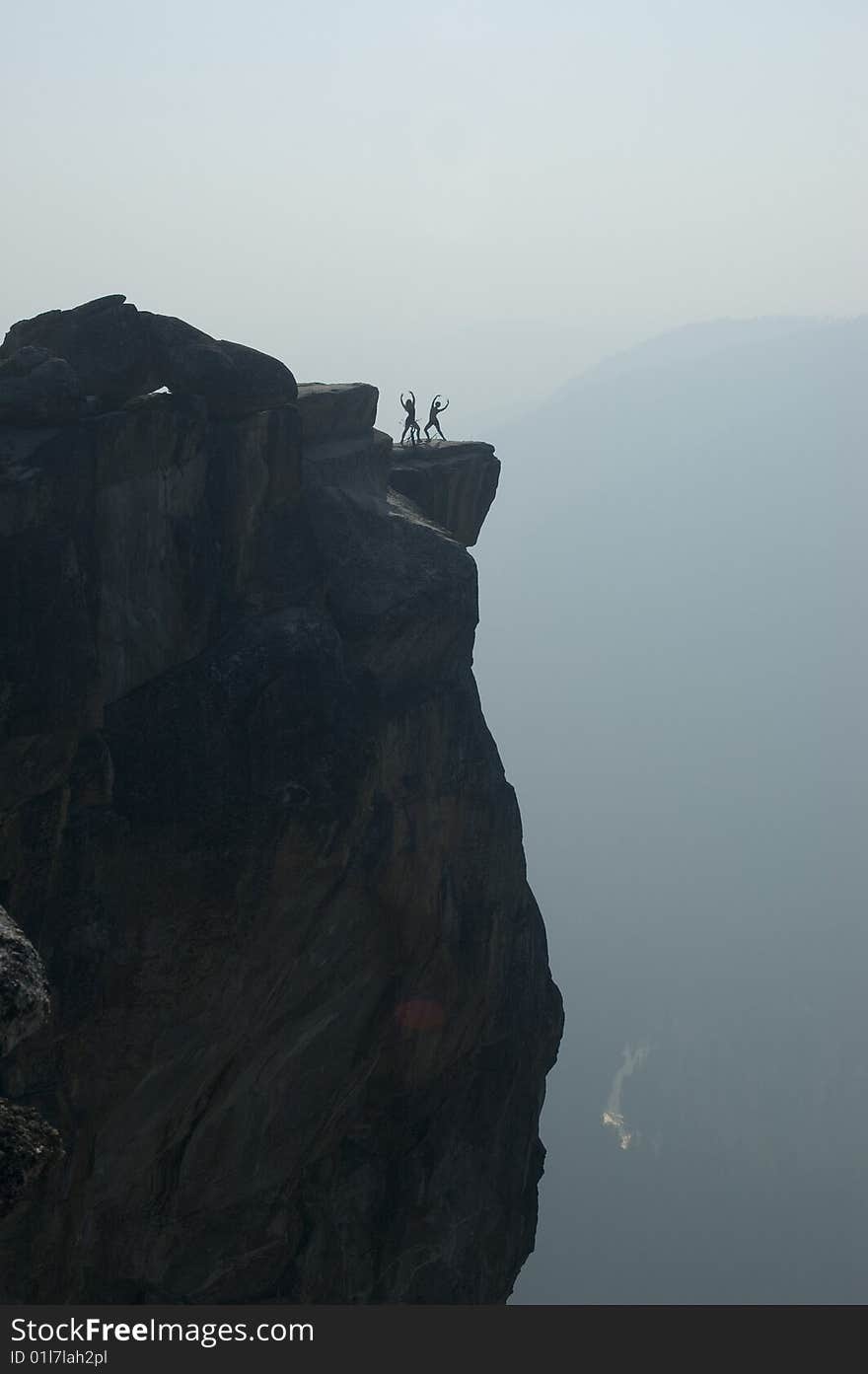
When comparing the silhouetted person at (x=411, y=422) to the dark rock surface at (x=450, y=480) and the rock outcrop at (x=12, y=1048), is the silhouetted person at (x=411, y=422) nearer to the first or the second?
the dark rock surface at (x=450, y=480)

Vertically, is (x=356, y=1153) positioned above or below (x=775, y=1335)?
below

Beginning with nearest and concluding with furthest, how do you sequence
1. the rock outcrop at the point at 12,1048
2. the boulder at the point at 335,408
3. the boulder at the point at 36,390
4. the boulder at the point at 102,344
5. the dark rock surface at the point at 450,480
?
the rock outcrop at the point at 12,1048, the boulder at the point at 36,390, the boulder at the point at 102,344, the boulder at the point at 335,408, the dark rock surface at the point at 450,480

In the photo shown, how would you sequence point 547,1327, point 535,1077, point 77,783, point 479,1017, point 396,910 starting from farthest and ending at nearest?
1. point 535,1077
2. point 479,1017
3. point 396,910
4. point 77,783
5. point 547,1327

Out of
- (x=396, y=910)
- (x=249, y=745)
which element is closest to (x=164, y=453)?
(x=249, y=745)

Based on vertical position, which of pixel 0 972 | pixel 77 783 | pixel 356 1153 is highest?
pixel 0 972

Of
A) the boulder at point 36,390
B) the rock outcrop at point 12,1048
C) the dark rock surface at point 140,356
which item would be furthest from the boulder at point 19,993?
the dark rock surface at point 140,356

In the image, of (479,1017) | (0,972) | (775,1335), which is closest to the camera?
(0,972)

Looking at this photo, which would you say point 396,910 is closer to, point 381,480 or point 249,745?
point 249,745

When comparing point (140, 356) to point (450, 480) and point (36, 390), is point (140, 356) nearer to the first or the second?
point (36, 390)

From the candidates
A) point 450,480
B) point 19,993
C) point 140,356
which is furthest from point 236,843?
point 450,480
